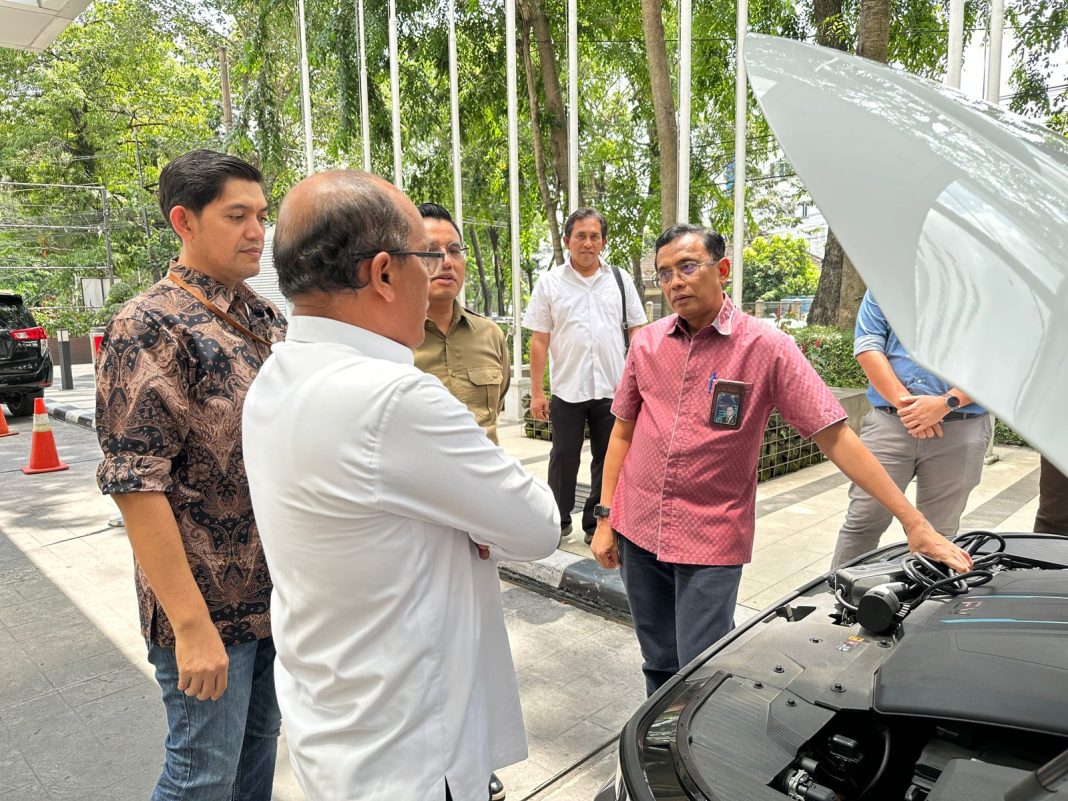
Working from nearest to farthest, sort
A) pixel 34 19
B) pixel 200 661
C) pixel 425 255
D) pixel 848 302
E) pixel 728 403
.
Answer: pixel 425 255, pixel 200 661, pixel 728 403, pixel 34 19, pixel 848 302

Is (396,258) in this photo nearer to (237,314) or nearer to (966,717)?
(237,314)

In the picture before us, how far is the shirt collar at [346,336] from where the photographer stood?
122cm

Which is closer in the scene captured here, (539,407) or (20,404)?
(539,407)

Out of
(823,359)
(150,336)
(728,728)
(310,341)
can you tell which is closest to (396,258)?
(310,341)

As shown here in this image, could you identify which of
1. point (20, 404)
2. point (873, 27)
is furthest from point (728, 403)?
point (20, 404)

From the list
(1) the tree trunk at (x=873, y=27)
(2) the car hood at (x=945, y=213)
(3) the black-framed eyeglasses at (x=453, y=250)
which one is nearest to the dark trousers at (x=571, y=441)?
(3) the black-framed eyeglasses at (x=453, y=250)

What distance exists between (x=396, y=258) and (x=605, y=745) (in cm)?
223

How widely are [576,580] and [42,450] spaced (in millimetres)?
6287

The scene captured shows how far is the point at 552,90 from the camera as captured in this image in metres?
11.4

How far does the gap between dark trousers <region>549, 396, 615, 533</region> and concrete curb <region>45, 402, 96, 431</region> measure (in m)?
8.38

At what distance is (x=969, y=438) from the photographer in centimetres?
314

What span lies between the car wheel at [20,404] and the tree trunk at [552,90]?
8.97m

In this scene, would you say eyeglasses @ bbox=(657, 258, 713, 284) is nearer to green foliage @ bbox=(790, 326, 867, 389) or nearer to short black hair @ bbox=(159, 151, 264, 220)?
short black hair @ bbox=(159, 151, 264, 220)

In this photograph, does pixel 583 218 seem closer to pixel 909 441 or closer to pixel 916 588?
pixel 909 441
